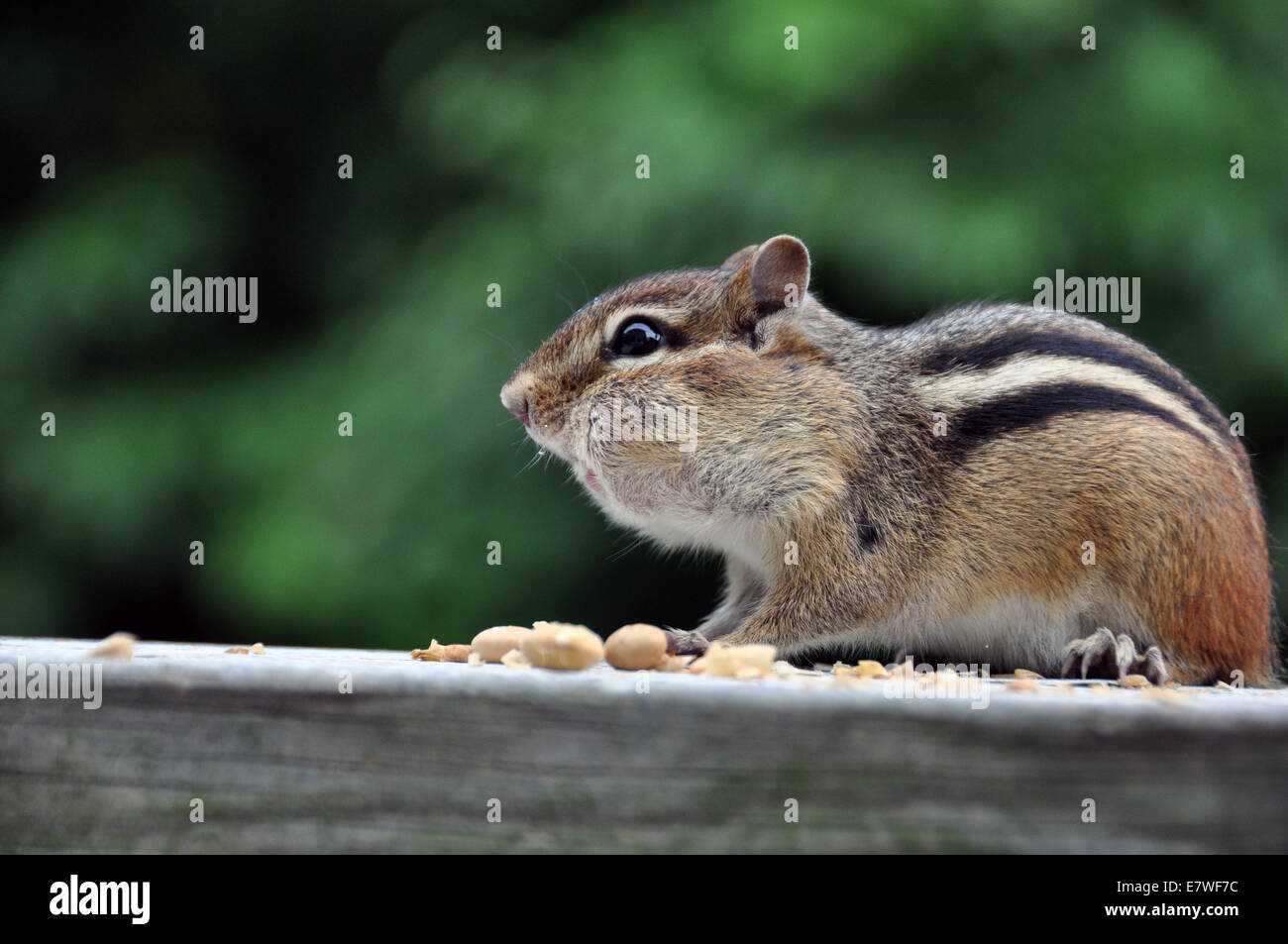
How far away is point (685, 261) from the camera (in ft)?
13.3

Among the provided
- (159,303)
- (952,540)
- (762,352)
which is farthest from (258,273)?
(952,540)

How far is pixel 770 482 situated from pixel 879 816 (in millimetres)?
1159

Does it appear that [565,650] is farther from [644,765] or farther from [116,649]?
[116,649]

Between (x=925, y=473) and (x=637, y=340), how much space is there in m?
0.64

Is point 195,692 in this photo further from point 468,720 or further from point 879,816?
point 879,816

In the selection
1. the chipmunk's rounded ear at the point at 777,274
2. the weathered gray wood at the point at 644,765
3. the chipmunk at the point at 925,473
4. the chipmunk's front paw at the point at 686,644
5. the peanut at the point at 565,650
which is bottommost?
the weathered gray wood at the point at 644,765

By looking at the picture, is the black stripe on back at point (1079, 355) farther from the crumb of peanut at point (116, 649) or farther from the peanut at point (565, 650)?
the crumb of peanut at point (116, 649)

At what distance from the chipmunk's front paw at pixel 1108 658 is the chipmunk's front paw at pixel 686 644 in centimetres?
65

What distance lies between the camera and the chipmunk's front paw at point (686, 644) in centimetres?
233

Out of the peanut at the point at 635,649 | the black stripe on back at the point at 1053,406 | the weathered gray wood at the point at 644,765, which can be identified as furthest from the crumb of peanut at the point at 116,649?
the black stripe on back at the point at 1053,406

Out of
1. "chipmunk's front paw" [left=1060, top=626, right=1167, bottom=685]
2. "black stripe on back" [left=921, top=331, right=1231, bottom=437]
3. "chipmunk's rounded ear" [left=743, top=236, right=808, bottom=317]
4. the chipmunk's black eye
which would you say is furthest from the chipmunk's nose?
"chipmunk's front paw" [left=1060, top=626, right=1167, bottom=685]

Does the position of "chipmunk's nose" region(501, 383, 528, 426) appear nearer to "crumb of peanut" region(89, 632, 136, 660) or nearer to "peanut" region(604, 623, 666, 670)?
"peanut" region(604, 623, 666, 670)

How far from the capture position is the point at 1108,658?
226 cm

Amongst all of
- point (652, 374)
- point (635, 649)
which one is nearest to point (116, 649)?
point (635, 649)
